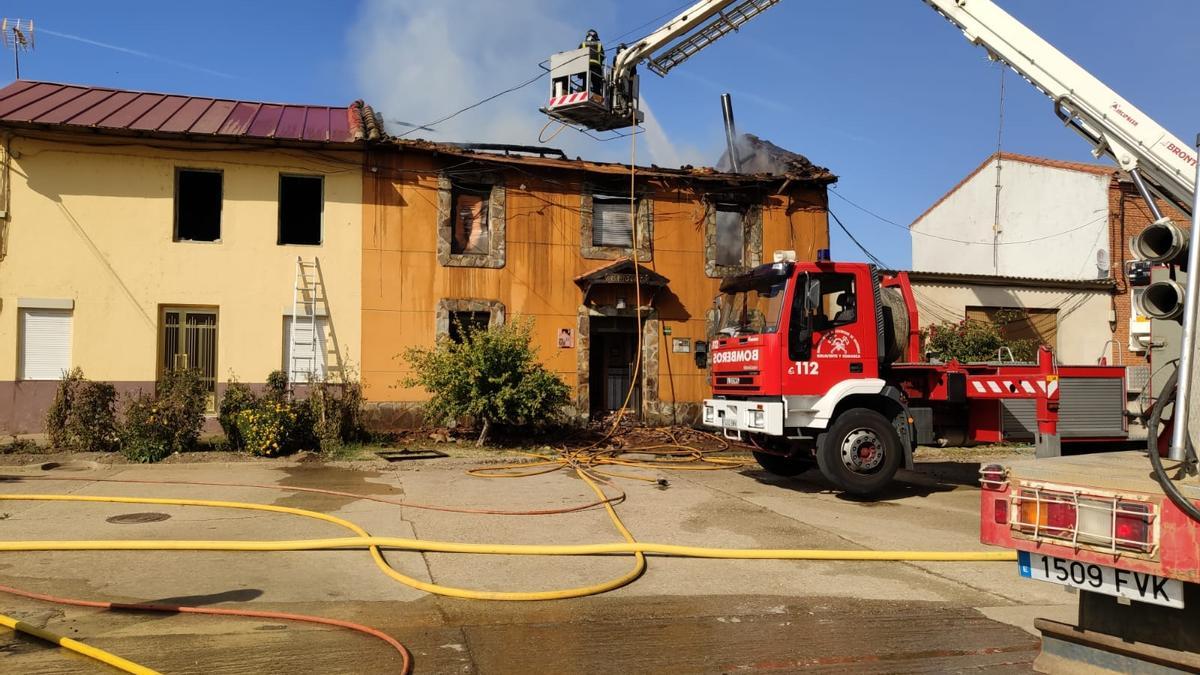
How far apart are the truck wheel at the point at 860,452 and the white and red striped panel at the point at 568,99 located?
32.7 feet

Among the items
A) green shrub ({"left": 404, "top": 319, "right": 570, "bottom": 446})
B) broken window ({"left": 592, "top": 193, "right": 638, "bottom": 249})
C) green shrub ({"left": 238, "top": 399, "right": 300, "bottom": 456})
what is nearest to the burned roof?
broken window ({"left": 592, "top": 193, "right": 638, "bottom": 249})

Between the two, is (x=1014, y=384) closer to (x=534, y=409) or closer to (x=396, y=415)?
(x=534, y=409)

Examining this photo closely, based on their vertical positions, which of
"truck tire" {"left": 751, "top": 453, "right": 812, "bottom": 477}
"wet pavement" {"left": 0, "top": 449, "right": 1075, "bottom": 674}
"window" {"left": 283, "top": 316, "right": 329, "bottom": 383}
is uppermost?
"window" {"left": 283, "top": 316, "right": 329, "bottom": 383}

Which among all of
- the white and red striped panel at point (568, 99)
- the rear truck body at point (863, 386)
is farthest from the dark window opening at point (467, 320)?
the rear truck body at point (863, 386)

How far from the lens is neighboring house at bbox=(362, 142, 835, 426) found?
614 inches

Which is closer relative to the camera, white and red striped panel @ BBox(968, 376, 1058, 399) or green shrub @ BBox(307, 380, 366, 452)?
white and red striped panel @ BBox(968, 376, 1058, 399)

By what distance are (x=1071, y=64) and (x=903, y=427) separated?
17.7ft

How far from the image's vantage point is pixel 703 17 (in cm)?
1612

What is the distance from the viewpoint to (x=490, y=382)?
1359cm

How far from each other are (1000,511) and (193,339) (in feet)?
49.3

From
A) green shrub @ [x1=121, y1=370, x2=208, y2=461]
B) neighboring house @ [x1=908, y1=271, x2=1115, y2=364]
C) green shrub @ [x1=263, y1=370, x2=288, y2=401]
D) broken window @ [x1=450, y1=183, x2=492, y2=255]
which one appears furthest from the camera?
neighboring house @ [x1=908, y1=271, x2=1115, y2=364]

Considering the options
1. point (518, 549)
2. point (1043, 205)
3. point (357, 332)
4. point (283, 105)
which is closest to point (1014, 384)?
point (518, 549)

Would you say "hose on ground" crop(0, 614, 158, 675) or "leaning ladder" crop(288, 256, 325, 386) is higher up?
"leaning ladder" crop(288, 256, 325, 386)

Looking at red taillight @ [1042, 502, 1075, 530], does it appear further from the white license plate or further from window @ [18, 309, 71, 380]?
window @ [18, 309, 71, 380]
